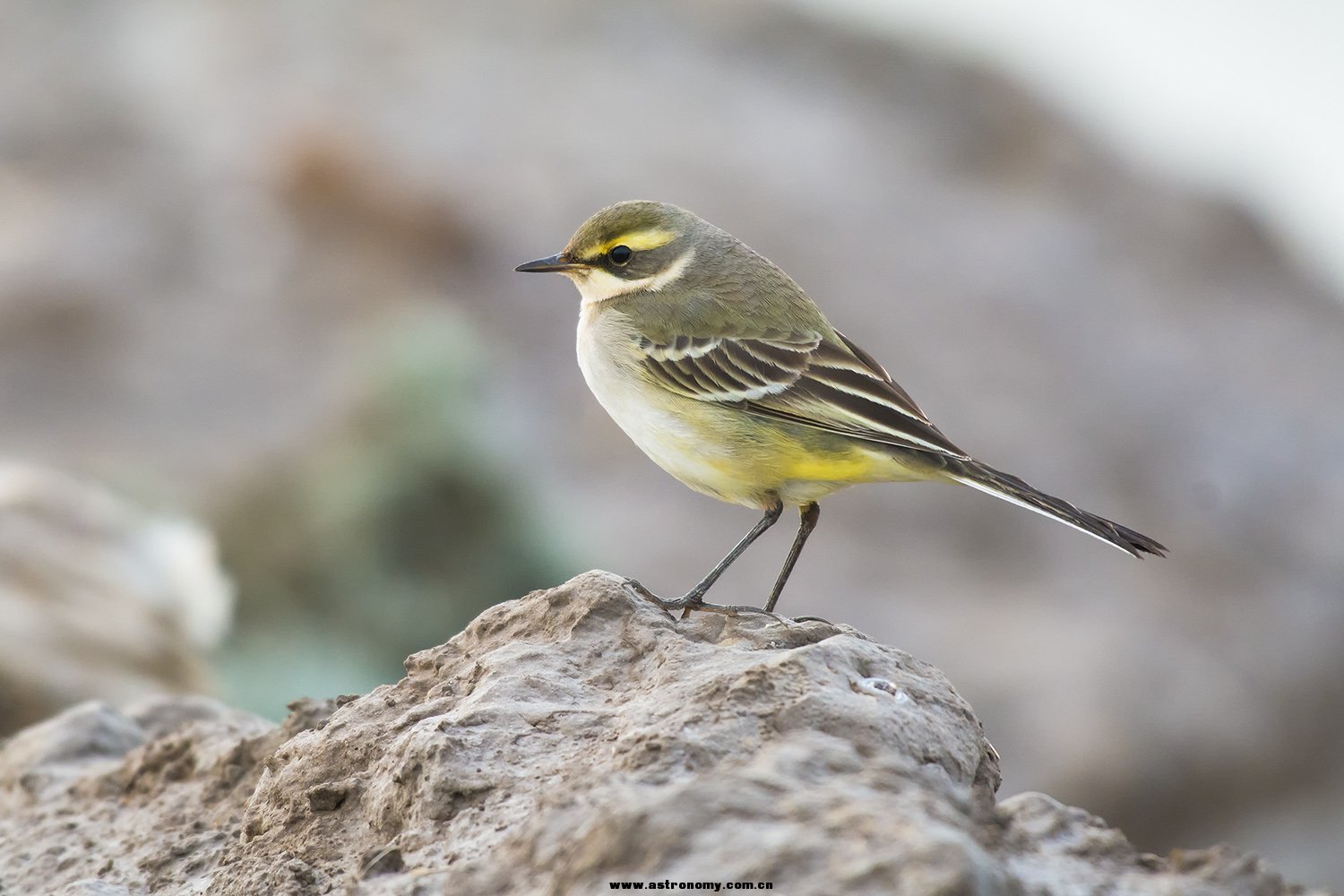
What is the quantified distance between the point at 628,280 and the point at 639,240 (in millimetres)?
211

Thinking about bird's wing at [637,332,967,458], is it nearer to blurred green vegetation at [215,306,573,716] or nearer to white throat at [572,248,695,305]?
white throat at [572,248,695,305]

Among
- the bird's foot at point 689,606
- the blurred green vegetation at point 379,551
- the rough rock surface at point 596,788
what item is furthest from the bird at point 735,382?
the blurred green vegetation at point 379,551

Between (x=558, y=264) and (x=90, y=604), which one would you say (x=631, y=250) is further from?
(x=90, y=604)

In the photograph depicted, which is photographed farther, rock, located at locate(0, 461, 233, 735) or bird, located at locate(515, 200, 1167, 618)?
rock, located at locate(0, 461, 233, 735)

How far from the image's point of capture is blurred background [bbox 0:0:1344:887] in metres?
11.2

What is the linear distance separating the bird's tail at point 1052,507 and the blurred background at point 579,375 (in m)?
5.04

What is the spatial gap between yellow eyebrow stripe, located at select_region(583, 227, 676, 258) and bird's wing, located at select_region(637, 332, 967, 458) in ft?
2.00

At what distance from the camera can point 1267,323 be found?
24.2 metres

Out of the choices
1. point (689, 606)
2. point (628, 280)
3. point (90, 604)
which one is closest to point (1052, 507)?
point (689, 606)

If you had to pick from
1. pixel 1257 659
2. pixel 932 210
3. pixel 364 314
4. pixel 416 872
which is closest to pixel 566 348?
pixel 364 314

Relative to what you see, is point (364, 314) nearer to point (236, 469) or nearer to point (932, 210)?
point (236, 469)

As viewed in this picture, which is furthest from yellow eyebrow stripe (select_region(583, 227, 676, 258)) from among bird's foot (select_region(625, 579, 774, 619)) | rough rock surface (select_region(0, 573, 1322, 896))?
rough rock surface (select_region(0, 573, 1322, 896))

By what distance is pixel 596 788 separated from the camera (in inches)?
136

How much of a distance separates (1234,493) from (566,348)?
9791 mm
